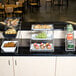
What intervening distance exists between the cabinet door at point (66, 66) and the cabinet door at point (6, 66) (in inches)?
24.6

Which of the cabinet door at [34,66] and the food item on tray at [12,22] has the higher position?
the food item on tray at [12,22]

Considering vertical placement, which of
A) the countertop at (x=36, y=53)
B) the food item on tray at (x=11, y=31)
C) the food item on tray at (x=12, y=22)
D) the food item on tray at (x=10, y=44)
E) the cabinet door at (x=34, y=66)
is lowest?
the cabinet door at (x=34, y=66)

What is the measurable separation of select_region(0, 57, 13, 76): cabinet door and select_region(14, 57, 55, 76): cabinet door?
7 centimetres

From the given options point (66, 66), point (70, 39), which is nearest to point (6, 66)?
point (66, 66)

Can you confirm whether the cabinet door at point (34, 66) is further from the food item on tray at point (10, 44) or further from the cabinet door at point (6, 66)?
the food item on tray at point (10, 44)

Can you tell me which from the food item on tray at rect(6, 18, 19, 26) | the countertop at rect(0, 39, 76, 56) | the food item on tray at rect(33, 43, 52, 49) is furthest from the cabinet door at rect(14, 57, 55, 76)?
the food item on tray at rect(6, 18, 19, 26)

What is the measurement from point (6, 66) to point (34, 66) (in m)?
0.37

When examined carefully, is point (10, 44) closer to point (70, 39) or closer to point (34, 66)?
point (34, 66)

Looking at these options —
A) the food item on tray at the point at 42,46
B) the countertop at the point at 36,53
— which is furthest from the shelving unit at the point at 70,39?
the food item on tray at the point at 42,46

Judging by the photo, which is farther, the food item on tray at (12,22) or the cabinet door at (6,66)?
the food item on tray at (12,22)

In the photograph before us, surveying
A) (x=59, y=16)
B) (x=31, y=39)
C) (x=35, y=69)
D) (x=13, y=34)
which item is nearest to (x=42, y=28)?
(x=31, y=39)

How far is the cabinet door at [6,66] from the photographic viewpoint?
7.32 feet

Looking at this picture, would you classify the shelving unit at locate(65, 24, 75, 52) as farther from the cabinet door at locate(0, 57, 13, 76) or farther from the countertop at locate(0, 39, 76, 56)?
the cabinet door at locate(0, 57, 13, 76)

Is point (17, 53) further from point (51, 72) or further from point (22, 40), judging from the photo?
point (51, 72)
